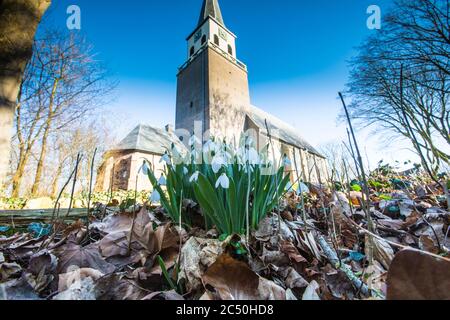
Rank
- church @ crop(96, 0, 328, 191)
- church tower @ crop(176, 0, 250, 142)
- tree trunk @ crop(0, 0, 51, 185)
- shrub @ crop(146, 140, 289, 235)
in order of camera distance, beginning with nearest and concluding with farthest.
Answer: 1. shrub @ crop(146, 140, 289, 235)
2. tree trunk @ crop(0, 0, 51, 185)
3. church @ crop(96, 0, 328, 191)
4. church tower @ crop(176, 0, 250, 142)

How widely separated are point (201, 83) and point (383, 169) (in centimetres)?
1451

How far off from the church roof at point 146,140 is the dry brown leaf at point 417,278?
465 inches

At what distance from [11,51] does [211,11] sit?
21527 millimetres

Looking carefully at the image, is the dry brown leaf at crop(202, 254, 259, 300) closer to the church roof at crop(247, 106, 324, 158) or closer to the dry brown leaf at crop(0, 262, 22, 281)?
the dry brown leaf at crop(0, 262, 22, 281)

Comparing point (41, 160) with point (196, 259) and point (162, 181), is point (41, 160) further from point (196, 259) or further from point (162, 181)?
point (196, 259)

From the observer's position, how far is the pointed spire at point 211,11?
1939 cm

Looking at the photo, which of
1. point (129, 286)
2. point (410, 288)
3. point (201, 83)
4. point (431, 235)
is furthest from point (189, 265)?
point (201, 83)

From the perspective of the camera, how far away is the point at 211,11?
19.5m

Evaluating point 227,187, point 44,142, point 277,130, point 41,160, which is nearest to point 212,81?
point 277,130

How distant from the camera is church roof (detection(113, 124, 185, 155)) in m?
12.7

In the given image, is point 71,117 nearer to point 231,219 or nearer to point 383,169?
point 231,219

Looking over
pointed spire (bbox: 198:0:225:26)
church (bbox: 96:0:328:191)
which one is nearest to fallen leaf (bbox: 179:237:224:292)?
church (bbox: 96:0:328:191)

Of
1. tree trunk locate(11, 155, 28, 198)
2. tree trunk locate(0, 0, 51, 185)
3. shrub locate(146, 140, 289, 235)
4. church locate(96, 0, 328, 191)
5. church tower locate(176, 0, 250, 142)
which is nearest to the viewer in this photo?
shrub locate(146, 140, 289, 235)

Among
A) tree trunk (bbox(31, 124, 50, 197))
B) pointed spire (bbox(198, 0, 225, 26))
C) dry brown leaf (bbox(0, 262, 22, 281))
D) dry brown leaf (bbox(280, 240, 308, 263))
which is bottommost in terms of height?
dry brown leaf (bbox(0, 262, 22, 281))
